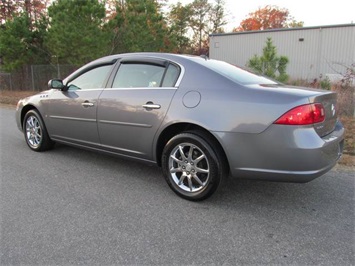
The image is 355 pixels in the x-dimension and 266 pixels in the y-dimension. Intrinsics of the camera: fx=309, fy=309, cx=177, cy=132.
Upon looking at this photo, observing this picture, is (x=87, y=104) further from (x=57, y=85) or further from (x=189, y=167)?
(x=189, y=167)

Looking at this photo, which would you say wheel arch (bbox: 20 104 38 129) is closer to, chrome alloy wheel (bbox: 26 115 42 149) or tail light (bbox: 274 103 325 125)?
Result: chrome alloy wheel (bbox: 26 115 42 149)

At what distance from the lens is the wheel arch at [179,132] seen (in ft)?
10.3

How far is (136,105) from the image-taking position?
143 inches

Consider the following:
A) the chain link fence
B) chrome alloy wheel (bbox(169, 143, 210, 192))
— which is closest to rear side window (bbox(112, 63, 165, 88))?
chrome alloy wheel (bbox(169, 143, 210, 192))

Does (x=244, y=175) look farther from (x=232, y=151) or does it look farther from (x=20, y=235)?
(x=20, y=235)

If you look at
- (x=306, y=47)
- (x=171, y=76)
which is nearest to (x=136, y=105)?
(x=171, y=76)

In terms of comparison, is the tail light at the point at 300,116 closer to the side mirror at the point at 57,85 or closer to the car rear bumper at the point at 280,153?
the car rear bumper at the point at 280,153

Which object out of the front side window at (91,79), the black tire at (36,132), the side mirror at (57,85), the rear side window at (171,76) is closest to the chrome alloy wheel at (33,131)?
the black tire at (36,132)

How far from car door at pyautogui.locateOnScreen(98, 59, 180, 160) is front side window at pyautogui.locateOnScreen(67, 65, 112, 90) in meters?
0.25

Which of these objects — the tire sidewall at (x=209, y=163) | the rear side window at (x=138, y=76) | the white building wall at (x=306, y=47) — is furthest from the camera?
the white building wall at (x=306, y=47)

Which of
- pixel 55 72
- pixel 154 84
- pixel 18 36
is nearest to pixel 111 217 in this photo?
pixel 154 84

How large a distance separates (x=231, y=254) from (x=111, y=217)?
120 centimetres

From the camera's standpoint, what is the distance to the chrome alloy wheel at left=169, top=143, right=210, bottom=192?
127 inches

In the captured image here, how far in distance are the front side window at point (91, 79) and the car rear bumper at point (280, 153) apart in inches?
78.0
